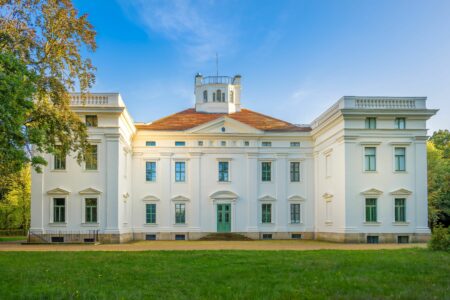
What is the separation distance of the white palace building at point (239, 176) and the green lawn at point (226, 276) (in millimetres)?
8575

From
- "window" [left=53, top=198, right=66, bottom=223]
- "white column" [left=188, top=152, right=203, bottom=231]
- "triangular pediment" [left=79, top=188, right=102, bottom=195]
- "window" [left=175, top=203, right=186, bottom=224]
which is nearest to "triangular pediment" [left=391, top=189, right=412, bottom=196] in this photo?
"white column" [left=188, top=152, right=203, bottom=231]

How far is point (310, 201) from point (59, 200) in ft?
57.4

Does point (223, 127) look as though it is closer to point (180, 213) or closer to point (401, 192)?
point (180, 213)

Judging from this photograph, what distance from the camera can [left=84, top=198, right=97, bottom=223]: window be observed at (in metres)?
29.4

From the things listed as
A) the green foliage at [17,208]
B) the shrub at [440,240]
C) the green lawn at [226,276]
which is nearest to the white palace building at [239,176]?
the green lawn at [226,276]

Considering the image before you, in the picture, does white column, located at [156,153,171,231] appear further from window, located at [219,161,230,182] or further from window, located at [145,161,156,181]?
window, located at [219,161,230,182]

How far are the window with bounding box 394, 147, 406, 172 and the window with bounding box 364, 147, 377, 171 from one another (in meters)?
1.37

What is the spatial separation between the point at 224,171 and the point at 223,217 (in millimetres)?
3321

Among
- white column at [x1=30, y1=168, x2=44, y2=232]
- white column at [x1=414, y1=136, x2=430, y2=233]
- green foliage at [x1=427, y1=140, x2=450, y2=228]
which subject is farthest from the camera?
green foliage at [x1=427, y1=140, x2=450, y2=228]

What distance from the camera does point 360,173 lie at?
30.3m

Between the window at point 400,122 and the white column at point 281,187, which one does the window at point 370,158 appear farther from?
the white column at point 281,187

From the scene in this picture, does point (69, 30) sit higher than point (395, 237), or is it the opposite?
point (69, 30)

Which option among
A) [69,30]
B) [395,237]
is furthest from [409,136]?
[69,30]

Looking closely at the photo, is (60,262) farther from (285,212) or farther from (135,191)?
(285,212)
